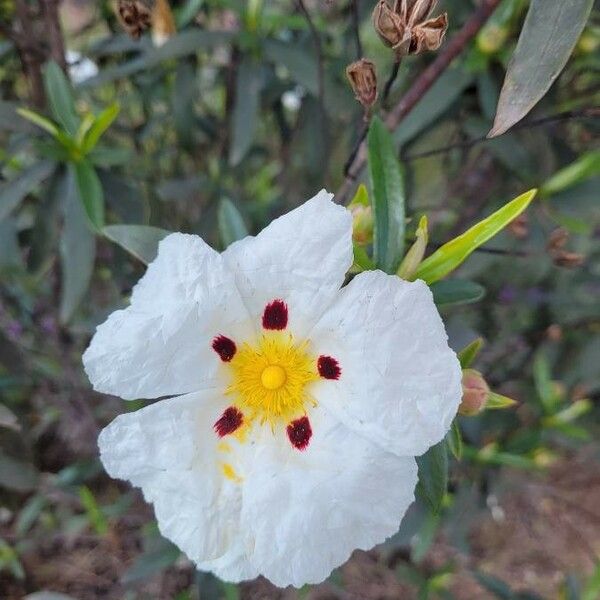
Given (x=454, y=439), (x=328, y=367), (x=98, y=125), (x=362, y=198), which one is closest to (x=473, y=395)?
(x=454, y=439)

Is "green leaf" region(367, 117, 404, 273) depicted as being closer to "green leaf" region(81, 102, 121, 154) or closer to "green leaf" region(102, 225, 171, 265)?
"green leaf" region(102, 225, 171, 265)

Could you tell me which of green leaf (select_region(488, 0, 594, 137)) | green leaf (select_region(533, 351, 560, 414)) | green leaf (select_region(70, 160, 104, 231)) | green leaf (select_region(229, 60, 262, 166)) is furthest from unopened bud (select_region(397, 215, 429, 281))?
green leaf (select_region(533, 351, 560, 414))

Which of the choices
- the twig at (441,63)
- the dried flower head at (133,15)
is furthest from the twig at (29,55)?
the twig at (441,63)

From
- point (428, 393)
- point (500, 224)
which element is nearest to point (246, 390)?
point (428, 393)

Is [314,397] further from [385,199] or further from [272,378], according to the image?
[385,199]

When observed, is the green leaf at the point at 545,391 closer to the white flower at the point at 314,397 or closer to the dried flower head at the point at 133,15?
the white flower at the point at 314,397

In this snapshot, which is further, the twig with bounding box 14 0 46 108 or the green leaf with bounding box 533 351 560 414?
the green leaf with bounding box 533 351 560 414
